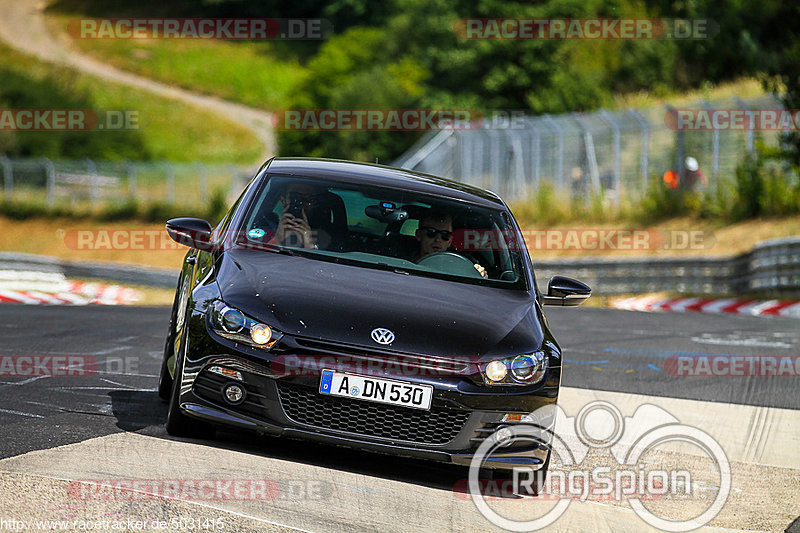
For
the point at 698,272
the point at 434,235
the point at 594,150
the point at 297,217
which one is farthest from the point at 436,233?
the point at 594,150

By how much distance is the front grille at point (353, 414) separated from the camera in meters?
5.75

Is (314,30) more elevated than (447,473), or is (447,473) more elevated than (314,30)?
(314,30)

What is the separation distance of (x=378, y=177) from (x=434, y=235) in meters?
0.62

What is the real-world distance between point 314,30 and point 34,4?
26167 mm

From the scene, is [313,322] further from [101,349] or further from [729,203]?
[729,203]

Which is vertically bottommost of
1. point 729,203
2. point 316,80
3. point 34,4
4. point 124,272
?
point 124,272

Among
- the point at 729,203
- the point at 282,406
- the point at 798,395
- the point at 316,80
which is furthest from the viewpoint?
the point at 316,80

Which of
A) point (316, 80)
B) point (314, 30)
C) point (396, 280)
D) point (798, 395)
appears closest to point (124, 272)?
point (798, 395)

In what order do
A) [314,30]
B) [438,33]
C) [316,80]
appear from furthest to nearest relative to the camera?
[314,30] < [316,80] < [438,33]

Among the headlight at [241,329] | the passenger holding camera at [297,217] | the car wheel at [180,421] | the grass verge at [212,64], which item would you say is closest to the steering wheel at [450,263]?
the passenger holding camera at [297,217]

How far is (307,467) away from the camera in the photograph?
587cm

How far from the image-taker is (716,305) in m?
20.2

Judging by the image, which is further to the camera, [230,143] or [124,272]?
[230,143]

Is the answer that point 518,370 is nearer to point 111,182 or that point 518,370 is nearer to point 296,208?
point 296,208
